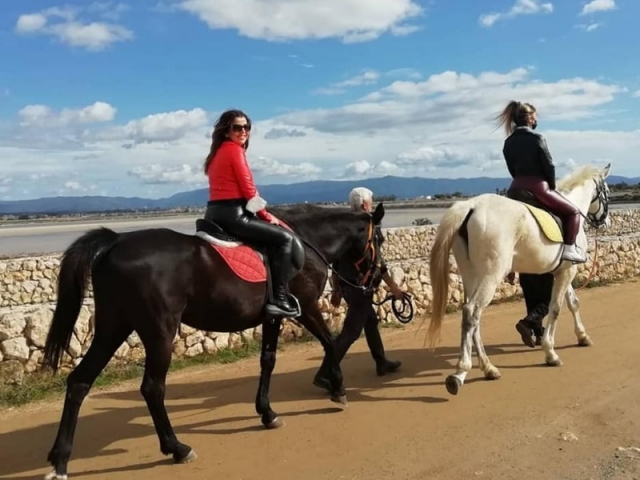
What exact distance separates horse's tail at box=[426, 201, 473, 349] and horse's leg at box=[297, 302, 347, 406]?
50.9 inches

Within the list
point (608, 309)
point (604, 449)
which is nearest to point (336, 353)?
point (604, 449)

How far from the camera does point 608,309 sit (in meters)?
10.1

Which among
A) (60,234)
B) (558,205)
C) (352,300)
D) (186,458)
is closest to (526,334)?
(558,205)

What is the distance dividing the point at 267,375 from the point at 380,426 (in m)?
1.09

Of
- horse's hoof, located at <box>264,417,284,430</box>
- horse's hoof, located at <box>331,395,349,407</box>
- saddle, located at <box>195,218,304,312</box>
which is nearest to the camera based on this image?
saddle, located at <box>195,218,304,312</box>

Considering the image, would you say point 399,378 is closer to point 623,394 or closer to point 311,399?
point 311,399

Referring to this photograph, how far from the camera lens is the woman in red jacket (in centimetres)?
509

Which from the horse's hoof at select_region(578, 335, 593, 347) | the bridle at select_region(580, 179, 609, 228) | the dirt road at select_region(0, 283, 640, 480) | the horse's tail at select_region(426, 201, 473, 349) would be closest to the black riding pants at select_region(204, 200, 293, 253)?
the dirt road at select_region(0, 283, 640, 480)

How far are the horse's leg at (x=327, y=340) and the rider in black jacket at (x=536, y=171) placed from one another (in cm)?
303

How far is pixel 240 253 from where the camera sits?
16.8ft

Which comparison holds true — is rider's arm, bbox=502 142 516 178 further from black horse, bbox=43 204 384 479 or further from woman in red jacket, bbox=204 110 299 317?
black horse, bbox=43 204 384 479

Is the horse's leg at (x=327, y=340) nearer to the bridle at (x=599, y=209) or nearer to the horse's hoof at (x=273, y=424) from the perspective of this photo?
the horse's hoof at (x=273, y=424)

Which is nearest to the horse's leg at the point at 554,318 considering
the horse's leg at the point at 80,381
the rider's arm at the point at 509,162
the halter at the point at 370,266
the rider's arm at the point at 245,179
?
the rider's arm at the point at 509,162

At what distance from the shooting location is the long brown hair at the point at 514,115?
7223mm
